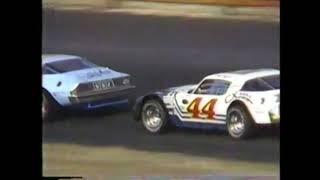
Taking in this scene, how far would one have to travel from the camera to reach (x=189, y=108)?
3.59m

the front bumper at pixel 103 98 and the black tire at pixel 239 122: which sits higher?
the front bumper at pixel 103 98

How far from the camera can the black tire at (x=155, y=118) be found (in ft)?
11.8

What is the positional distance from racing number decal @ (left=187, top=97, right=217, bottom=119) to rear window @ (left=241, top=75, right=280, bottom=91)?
0.55 feet

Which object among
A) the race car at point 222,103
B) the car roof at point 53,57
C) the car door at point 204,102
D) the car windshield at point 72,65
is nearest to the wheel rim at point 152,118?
the race car at point 222,103

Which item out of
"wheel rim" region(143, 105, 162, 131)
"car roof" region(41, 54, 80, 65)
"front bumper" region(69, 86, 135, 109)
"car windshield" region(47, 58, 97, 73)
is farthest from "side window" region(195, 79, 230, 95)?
"car roof" region(41, 54, 80, 65)

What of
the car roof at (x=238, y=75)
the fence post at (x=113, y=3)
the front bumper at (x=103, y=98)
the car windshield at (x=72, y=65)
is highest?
the fence post at (x=113, y=3)

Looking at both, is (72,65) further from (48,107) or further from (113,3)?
(113,3)

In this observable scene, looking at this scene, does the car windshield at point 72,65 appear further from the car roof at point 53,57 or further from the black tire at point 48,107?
the black tire at point 48,107

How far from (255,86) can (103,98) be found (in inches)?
28.5

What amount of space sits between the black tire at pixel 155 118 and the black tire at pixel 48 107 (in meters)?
0.41

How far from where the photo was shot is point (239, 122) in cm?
357

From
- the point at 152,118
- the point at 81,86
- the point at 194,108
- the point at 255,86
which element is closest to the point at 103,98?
the point at 81,86
